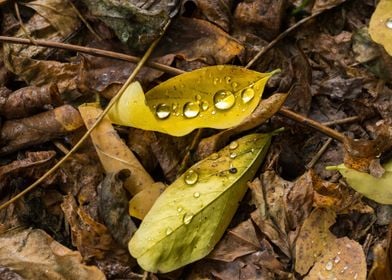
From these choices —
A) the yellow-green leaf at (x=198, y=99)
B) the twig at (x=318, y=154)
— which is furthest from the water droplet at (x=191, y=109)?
the twig at (x=318, y=154)

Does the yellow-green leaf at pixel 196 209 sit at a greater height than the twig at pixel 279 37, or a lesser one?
lesser

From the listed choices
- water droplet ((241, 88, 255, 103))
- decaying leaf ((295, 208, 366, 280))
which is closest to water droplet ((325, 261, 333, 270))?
decaying leaf ((295, 208, 366, 280))

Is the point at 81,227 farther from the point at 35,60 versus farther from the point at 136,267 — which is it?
the point at 35,60

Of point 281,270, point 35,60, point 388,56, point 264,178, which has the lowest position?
point 281,270

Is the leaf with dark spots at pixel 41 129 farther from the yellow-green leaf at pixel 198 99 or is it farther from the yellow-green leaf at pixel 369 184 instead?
the yellow-green leaf at pixel 369 184

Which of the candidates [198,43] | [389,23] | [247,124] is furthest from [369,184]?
[198,43]

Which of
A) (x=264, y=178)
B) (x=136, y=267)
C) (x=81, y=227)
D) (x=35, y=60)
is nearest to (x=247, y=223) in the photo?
(x=264, y=178)

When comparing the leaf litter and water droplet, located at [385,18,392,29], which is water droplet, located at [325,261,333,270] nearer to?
the leaf litter
